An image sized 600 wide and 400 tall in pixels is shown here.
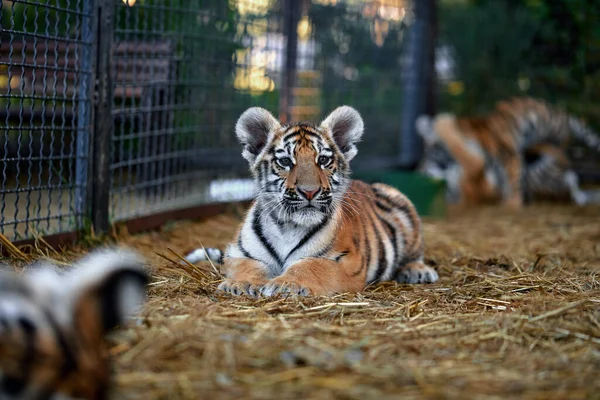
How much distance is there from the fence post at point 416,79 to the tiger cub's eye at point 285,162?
197 inches

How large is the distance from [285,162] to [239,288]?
0.69m

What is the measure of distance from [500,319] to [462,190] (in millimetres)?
5308

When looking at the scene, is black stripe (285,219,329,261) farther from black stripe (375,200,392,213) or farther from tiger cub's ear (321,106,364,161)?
black stripe (375,200,392,213)

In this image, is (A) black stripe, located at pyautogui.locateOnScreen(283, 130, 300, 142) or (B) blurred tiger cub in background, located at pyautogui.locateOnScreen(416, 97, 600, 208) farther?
(B) blurred tiger cub in background, located at pyautogui.locateOnScreen(416, 97, 600, 208)

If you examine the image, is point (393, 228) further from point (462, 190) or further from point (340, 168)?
point (462, 190)

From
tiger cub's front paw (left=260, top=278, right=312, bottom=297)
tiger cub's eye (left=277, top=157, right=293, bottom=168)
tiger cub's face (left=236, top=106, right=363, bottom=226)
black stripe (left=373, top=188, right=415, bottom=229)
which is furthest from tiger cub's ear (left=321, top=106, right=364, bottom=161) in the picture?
tiger cub's front paw (left=260, top=278, right=312, bottom=297)

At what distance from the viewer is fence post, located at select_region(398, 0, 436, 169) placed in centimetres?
841

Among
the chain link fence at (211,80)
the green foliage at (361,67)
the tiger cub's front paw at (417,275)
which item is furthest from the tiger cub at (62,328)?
the green foliage at (361,67)

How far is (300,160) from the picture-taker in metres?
3.64

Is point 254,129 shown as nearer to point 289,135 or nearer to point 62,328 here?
point 289,135

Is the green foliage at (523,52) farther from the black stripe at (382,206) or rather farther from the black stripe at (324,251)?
the black stripe at (324,251)

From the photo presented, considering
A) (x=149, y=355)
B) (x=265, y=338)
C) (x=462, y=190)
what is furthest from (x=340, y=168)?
(x=462, y=190)

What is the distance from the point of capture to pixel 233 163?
21.5 ft

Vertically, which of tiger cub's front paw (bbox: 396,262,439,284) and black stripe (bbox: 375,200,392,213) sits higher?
black stripe (bbox: 375,200,392,213)
